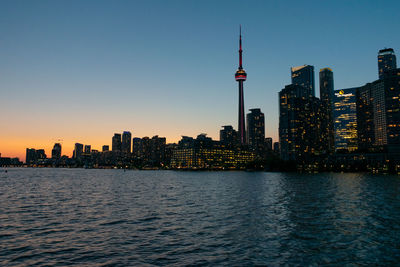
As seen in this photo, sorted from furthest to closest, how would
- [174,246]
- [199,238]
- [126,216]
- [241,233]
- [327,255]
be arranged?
[126,216]
[241,233]
[199,238]
[174,246]
[327,255]

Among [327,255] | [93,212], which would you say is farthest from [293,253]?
[93,212]

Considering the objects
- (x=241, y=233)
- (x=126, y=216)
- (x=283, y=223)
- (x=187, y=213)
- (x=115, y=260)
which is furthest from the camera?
(x=187, y=213)

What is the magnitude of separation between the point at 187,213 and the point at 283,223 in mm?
13803

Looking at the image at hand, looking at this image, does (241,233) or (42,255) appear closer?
(42,255)

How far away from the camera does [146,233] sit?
99.7 ft

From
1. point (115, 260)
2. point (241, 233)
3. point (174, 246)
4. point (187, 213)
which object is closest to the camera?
point (115, 260)

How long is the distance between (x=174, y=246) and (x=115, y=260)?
565 cm

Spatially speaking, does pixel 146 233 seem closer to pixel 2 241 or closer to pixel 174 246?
pixel 174 246

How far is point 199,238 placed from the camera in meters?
28.3

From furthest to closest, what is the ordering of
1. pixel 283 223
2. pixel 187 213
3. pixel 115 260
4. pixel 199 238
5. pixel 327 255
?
pixel 187 213 → pixel 283 223 → pixel 199 238 → pixel 327 255 → pixel 115 260

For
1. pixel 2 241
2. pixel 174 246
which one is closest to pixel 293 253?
pixel 174 246

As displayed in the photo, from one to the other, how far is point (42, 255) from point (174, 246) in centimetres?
1015

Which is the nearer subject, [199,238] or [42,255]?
[42,255]

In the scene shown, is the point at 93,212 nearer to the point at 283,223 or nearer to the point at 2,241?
the point at 2,241
